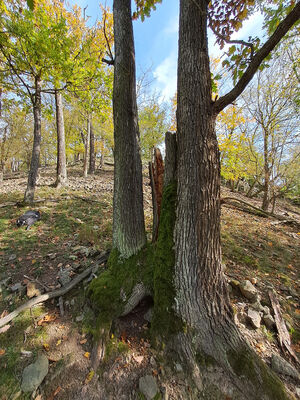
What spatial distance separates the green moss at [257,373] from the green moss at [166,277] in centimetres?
64

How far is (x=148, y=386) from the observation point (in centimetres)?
165

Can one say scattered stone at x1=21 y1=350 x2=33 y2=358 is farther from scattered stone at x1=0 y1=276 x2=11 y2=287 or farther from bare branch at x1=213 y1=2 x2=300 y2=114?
bare branch at x1=213 y1=2 x2=300 y2=114

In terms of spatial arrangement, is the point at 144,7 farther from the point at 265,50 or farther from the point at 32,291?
the point at 32,291

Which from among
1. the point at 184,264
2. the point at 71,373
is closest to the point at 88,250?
the point at 71,373

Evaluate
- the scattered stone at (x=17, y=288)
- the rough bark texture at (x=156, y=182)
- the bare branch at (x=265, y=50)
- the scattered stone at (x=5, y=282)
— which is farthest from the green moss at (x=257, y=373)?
the scattered stone at (x=5, y=282)

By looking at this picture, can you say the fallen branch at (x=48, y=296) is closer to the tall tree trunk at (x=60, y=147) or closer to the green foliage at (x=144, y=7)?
the green foliage at (x=144, y=7)

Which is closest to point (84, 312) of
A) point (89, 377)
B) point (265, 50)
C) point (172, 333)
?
point (89, 377)

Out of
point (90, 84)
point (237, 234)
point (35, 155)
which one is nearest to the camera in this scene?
point (237, 234)

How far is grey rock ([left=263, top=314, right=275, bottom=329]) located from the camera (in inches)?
87.6

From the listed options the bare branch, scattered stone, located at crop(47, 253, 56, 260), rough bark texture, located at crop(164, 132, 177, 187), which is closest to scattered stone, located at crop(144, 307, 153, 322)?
rough bark texture, located at crop(164, 132, 177, 187)

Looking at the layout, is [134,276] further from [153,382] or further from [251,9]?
[251,9]

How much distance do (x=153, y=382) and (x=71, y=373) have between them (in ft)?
2.94

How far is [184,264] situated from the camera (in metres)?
1.88

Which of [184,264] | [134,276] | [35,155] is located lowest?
[134,276]
